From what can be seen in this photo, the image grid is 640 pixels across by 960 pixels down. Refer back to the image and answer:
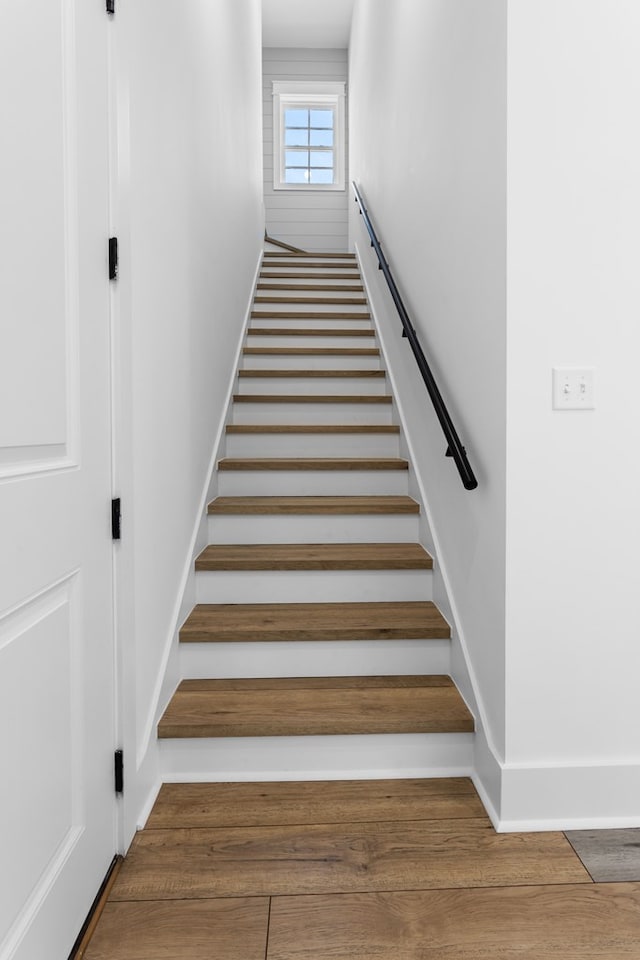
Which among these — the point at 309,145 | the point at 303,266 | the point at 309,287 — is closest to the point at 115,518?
the point at 309,287

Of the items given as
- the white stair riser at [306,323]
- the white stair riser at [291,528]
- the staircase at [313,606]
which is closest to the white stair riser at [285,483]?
the staircase at [313,606]

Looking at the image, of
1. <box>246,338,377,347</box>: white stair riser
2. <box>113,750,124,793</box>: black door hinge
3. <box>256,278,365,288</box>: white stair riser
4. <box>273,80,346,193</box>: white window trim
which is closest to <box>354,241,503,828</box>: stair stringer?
<box>246,338,377,347</box>: white stair riser

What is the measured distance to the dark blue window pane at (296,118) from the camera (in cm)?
666

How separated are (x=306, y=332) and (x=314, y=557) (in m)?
1.95

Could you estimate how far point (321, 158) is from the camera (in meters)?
6.79

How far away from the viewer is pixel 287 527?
257 cm

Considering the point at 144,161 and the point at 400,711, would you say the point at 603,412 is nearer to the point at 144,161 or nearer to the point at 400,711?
the point at 400,711

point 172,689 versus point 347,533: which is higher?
point 347,533

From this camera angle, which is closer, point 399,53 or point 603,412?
point 603,412

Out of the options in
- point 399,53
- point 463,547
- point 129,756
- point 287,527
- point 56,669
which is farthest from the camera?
point 399,53

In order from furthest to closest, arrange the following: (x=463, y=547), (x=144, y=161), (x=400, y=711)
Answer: (x=463, y=547), (x=400, y=711), (x=144, y=161)

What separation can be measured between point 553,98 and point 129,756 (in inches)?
75.0

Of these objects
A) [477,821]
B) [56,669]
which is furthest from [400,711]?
[56,669]

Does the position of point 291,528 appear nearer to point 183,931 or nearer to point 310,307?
point 183,931
